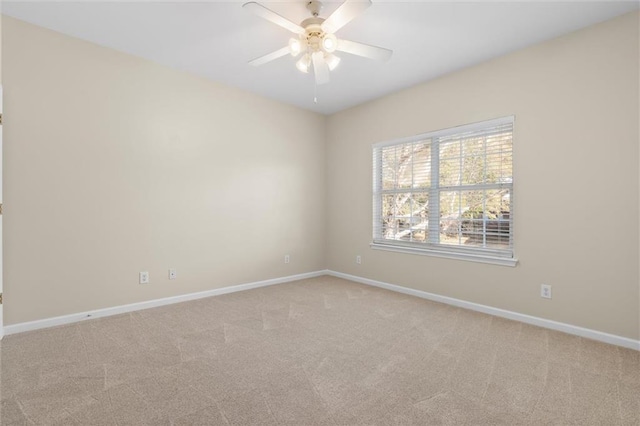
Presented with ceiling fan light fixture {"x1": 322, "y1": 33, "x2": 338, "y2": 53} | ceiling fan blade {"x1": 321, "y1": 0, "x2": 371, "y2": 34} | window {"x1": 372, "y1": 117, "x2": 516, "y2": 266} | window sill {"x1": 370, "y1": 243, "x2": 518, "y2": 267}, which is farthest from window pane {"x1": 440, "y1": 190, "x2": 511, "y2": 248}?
ceiling fan blade {"x1": 321, "y1": 0, "x2": 371, "y2": 34}

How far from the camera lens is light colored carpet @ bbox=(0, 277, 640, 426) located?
168cm

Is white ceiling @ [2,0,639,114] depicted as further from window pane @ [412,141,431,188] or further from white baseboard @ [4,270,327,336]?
white baseboard @ [4,270,327,336]

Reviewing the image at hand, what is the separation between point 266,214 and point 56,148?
7.83 feet

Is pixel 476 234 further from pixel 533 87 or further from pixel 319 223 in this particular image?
pixel 319 223

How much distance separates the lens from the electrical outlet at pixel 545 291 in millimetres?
2898

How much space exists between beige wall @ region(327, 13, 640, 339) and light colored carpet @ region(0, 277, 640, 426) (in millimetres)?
369

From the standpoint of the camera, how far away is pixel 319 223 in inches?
203

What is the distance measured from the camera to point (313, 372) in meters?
2.10

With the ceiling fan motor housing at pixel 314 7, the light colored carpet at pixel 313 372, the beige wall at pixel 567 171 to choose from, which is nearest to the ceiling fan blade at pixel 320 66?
the ceiling fan motor housing at pixel 314 7

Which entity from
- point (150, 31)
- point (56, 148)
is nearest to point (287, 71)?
point (150, 31)

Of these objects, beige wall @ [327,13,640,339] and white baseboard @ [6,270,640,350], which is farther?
white baseboard @ [6,270,640,350]

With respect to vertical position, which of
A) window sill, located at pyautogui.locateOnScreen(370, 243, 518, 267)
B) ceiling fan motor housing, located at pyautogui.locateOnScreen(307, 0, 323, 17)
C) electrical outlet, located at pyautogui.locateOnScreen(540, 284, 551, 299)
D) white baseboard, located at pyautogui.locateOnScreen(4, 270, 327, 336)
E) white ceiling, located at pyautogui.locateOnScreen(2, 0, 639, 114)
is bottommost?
white baseboard, located at pyautogui.locateOnScreen(4, 270, 327, 336)

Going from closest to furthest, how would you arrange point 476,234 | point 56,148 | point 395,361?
point 395,361
point 56,148
point 476,234

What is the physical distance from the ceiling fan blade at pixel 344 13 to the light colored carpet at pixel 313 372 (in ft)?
7.70
